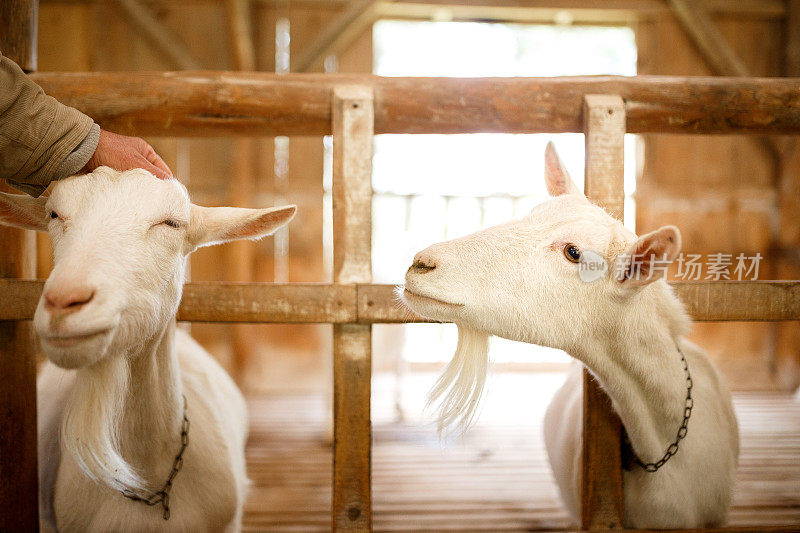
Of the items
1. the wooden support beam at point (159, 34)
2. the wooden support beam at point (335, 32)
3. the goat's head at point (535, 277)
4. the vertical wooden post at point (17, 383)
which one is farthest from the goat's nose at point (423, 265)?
the wooden support beam at point (159, 34)

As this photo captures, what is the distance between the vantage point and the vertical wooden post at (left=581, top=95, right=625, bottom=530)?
5.60 ft

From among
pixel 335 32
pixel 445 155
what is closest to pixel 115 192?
pixel 335 32

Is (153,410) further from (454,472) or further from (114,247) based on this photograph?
Result: (454,472)

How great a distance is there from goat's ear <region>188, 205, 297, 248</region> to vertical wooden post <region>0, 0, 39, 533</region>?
739 millimetres

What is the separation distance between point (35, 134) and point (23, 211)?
242mm

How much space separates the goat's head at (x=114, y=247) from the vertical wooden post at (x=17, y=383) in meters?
0.38

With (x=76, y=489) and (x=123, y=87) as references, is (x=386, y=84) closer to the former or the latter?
(x=123, y=87)

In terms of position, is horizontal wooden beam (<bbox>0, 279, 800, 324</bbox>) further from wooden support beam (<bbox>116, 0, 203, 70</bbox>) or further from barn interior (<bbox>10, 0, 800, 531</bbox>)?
wooden support beam (<bbox>116, 0, 203, 70</bbox>)

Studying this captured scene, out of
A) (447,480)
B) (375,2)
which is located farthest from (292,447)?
(375,2)

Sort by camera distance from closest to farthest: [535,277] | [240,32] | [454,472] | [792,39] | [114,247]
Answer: [114,247] < [535,277] < [454,472] < [240,32] < [792,39]

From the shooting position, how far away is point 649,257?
1.39 metres

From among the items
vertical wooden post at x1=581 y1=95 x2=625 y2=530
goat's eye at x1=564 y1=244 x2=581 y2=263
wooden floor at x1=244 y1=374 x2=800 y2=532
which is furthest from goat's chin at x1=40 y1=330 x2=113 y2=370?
wooden floor at x1=244 y1=374 x2=800 y2=532

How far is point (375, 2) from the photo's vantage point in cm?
629

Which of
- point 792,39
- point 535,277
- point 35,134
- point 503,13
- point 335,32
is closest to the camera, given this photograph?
point 35,134
